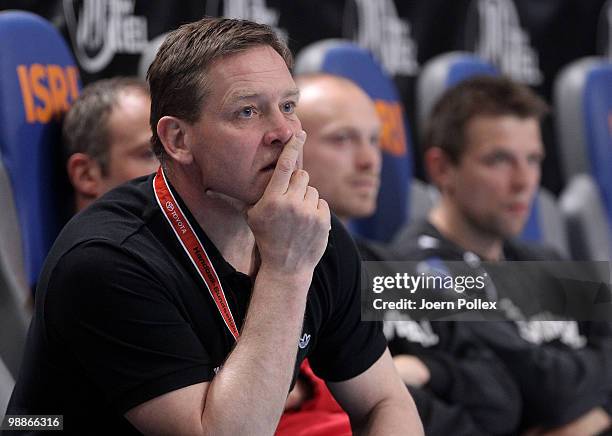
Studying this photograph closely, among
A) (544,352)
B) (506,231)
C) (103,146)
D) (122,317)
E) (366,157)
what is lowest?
(544,352)

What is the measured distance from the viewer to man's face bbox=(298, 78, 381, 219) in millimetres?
2080

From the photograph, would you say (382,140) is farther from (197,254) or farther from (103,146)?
(197,254)

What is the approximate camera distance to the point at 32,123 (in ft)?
5.75

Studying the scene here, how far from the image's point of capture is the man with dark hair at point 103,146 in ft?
5.74

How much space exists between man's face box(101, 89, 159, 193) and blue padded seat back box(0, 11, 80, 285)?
10 centimetres

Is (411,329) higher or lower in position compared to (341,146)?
lower

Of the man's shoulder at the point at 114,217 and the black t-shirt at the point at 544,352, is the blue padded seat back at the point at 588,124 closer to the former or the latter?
the black t-shirt at the point at 544,352

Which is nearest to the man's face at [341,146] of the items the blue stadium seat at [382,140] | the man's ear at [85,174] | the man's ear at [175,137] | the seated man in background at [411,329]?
the seated man in background at [411,329]

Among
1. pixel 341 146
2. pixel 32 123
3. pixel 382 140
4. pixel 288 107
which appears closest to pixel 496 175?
pixel 382 140

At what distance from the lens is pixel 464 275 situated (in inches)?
80.6

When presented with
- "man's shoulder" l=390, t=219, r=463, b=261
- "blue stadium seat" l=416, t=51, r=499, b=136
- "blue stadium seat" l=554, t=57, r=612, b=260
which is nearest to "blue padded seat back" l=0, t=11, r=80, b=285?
"man's shoulder" l=390, t=219, r=463, b=261

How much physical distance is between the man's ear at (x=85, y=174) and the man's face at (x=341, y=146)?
49cm

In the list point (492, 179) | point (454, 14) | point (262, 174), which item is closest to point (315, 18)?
point (454, 14)

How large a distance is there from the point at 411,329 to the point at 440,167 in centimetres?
58
